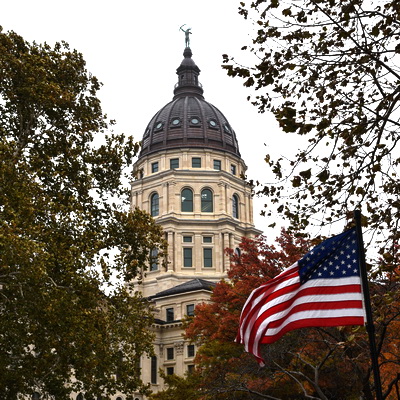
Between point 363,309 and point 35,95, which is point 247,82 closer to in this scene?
point 363,309

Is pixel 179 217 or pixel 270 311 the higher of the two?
pixel 179 217

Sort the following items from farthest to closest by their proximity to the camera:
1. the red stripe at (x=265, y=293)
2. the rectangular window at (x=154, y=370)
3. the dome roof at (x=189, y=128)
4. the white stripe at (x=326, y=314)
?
the dome roof at (x=189, y=128)
the rectangular window at (x=154, y=370)
the red stripe at (x=265, y=293)
the white stripe at (x=326, y=314)

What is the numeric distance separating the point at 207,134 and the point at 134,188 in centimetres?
1315

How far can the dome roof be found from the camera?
9175 cm

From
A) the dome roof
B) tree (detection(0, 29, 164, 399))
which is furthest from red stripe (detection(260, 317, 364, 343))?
the dome roof

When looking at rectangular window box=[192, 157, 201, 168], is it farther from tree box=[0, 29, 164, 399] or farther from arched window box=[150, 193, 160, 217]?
tree box=[0, 29, 164, 399]

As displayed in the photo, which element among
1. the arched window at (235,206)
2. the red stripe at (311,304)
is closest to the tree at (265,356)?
the red stripe at (311,304)

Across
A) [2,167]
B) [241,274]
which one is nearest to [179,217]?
[241,274]

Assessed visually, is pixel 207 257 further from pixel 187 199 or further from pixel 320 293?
pixel 320 293

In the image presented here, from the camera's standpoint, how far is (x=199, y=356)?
3784 centimetres

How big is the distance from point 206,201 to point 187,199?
2645mm

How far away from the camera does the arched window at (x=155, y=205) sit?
88438 millimetres

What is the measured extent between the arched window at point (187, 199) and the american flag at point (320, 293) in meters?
76.3

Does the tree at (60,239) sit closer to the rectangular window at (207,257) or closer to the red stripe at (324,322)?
the red stripe at (324,322)
